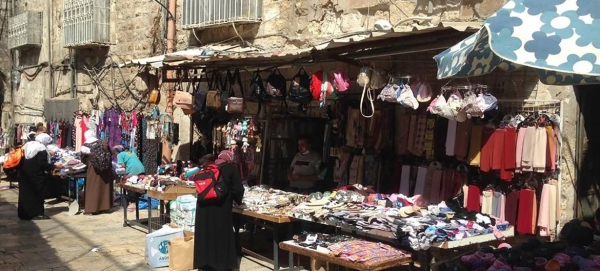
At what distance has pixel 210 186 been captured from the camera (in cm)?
694

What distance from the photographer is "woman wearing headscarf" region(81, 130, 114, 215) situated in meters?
10.9

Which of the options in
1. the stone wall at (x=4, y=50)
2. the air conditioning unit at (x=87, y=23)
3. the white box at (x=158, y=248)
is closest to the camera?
the white box at (x=158, y=248)

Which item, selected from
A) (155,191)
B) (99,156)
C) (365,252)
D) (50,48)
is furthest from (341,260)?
(50,48)

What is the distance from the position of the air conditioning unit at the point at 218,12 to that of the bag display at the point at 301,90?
104 inches

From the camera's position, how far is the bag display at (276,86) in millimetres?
8711

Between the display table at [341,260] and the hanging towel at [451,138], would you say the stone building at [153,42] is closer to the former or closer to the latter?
the hanging towel at [451,138]

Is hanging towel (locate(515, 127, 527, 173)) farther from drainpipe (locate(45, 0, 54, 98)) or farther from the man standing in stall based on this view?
drainpipe (locate(45, 0, 54, 98))

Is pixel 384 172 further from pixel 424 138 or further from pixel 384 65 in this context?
pixel 384 65

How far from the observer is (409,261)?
19.0 ft

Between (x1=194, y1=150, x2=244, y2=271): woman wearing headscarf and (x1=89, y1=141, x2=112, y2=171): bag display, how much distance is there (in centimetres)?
430

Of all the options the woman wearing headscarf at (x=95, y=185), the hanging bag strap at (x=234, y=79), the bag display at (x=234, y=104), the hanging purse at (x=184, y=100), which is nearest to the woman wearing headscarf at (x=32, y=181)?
the woman wearing headscarf at (x=95, y=185)

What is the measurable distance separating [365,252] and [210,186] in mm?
2115

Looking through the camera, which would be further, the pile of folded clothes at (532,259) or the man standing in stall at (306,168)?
the man standing in stall at (306,168)

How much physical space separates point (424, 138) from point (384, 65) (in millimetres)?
1232
